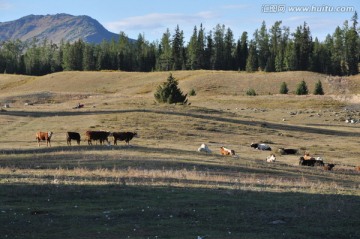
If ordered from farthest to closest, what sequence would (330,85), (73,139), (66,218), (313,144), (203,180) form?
(330,85) < (313,144) < (73,139) < (203,180) < (66,218)

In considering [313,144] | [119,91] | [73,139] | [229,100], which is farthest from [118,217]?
[119,91]

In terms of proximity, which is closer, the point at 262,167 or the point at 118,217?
the point at 118,217

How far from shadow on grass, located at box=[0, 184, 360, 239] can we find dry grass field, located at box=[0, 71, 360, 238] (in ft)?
0.10

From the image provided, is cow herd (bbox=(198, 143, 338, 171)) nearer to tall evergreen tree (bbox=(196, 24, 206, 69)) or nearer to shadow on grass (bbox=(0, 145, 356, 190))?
shadow on grass (bbox=(0, 145, 356, 190))

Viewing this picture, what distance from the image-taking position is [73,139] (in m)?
41.1

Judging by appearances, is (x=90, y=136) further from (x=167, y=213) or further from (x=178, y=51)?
(x=178, y=51)

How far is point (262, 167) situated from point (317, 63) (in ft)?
458

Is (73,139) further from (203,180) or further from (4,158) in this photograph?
(203,180)

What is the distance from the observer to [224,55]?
182 meters

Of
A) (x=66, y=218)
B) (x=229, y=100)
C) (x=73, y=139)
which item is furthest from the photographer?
(x=229, y=100)

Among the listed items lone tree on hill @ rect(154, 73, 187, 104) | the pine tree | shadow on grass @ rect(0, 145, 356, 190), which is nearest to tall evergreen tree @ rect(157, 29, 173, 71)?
the pine tree

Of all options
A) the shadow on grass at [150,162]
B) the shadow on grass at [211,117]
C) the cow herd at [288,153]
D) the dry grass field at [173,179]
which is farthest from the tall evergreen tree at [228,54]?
the shadow on grass at [150,162]

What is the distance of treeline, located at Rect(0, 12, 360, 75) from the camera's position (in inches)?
6501

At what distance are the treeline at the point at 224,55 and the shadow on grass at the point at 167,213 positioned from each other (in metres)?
146
